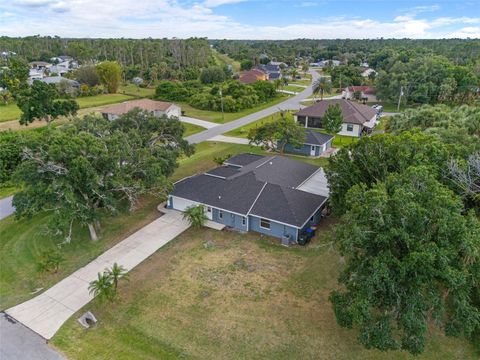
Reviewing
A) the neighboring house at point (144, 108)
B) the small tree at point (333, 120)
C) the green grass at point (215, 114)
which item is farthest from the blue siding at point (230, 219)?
the neighboring house at point (144, 108)

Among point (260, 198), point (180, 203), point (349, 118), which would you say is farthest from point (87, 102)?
point (260, 198)

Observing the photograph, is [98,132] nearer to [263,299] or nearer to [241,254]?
[241,254]

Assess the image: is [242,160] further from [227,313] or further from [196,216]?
[227,313]

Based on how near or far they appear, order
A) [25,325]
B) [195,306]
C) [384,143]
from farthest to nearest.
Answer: [384,143], [195,306], [25,325]

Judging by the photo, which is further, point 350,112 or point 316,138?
point 350,112

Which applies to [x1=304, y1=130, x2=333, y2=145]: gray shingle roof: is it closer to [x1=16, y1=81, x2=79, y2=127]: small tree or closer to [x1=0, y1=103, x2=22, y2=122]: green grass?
[x1=16, y1=81, x2=79, y2=127]: small tree

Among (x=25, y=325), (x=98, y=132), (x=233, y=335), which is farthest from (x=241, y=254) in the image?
(x=98, y=132)
